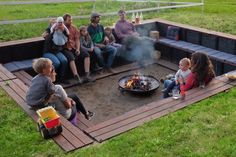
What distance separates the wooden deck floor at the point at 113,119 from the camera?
4.34 m

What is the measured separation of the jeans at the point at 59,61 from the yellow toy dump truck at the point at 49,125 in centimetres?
299

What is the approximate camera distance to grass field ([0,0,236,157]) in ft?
13.3

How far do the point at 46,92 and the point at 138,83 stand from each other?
278cm

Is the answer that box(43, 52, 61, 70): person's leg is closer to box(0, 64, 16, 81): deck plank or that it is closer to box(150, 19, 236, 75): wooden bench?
box(0, 64, 16, 81): deck plank

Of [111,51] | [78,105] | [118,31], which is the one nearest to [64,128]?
[78,105]

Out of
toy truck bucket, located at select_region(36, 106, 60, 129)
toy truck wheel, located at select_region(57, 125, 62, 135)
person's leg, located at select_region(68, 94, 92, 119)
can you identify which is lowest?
person's leg, located at select_region(68, 94, 92, 119)

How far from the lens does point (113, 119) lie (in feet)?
16.1

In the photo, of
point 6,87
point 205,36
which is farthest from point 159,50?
point 6,87

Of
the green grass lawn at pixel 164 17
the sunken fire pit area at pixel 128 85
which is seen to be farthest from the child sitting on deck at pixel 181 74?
the green grass lawn at pixel 164 17

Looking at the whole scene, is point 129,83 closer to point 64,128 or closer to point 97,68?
point 97,68

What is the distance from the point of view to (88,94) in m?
7.36

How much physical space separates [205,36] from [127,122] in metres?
4.77

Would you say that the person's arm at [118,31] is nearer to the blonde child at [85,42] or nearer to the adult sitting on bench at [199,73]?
the blonde child at [85,42]

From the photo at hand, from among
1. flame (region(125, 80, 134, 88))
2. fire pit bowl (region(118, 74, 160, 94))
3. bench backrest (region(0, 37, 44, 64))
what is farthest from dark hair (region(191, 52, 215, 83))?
bench backrest (region(0, 37, 44, 64))
